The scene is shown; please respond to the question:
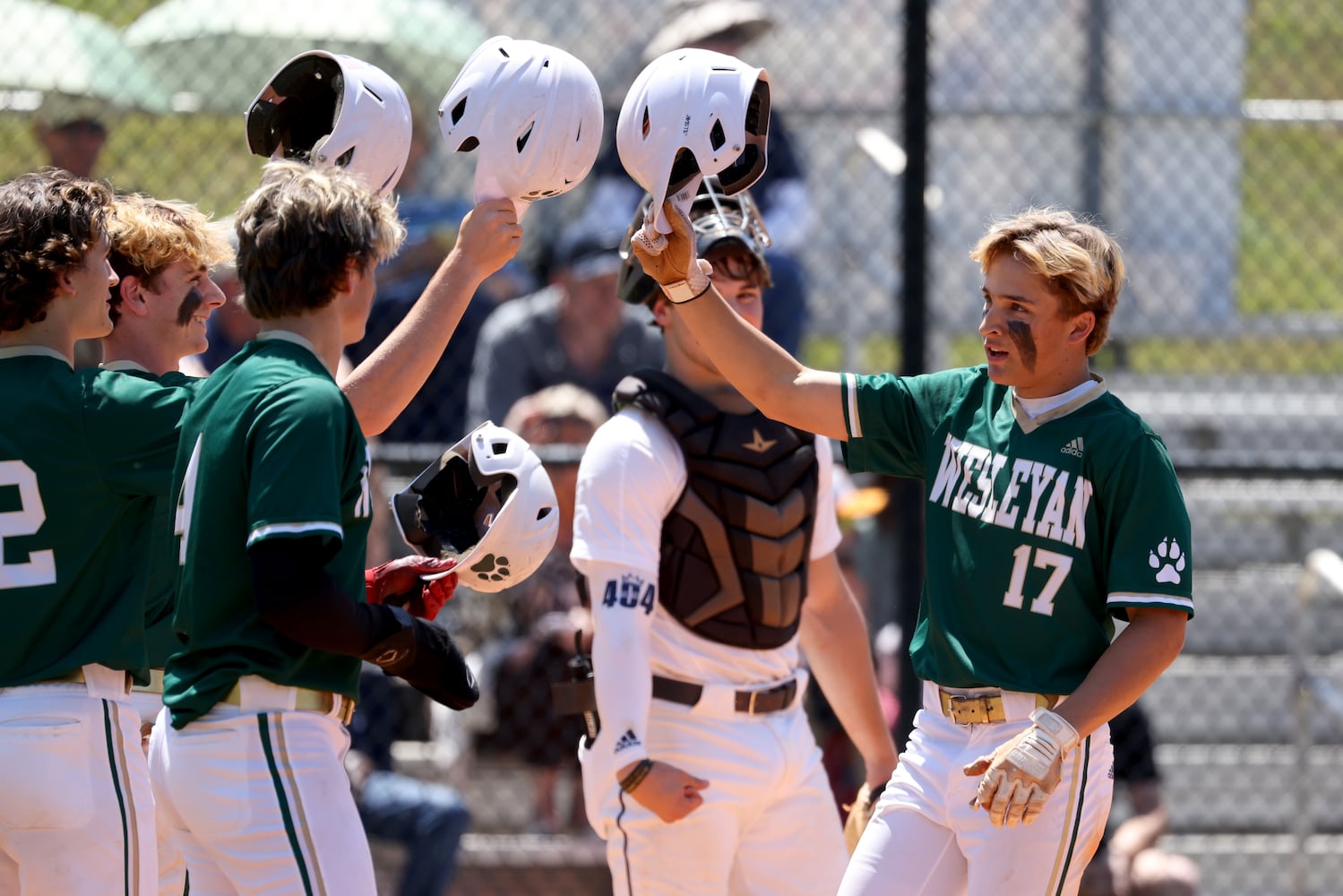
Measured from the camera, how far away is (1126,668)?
2684 millimetres

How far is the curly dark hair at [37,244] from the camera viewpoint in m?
2.82

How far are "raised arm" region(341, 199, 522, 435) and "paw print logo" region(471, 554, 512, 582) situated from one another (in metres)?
0.32

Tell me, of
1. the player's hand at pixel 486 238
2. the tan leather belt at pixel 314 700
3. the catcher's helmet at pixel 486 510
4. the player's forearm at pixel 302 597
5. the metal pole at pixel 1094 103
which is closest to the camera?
the player's forearm at pixel 302 597

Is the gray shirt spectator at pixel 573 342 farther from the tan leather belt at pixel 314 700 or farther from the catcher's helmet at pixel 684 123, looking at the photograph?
the tan leather belt at pixel 314 700

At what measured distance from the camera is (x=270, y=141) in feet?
10.3

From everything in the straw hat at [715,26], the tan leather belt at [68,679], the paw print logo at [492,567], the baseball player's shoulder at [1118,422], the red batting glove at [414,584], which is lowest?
the tan leather belt at [68,679]

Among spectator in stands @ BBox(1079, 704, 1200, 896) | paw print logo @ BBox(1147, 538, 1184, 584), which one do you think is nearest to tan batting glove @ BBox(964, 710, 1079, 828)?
paw print logo @ BBox(1147, 538, 1184, 584)

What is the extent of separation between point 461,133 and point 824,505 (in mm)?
1232

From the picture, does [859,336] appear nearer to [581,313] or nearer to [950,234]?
[950,234]

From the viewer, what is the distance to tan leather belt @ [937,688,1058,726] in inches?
110

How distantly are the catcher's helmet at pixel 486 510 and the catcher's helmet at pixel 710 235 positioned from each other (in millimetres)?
693

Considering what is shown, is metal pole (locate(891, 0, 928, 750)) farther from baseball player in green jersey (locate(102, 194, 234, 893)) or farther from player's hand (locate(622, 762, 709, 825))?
baseball player in green jersey (locate(102, 194, 234, 893))

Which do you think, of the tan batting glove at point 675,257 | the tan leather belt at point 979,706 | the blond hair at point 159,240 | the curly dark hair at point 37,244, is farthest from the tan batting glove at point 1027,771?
the curly dark hair at point 37,244

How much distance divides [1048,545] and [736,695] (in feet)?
2.71
